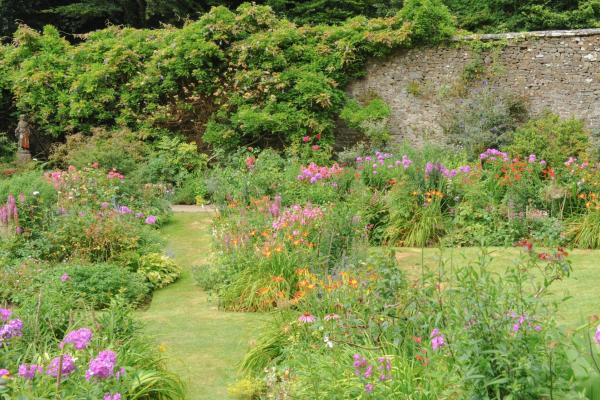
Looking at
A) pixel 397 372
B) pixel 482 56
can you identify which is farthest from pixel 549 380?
pixel 482 56

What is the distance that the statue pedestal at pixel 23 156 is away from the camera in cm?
1295

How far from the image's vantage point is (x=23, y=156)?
13047 millimetres

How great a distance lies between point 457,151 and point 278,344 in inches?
293

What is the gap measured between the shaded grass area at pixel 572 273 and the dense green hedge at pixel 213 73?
552cm

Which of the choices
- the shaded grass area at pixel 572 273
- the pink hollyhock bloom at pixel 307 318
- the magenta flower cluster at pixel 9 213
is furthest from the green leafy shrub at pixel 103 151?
the pink hollyhock bloom at pixel 307 318

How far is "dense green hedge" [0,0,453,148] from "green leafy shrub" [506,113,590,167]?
283 centimetres

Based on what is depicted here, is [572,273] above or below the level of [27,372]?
below

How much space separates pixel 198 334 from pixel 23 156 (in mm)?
8898

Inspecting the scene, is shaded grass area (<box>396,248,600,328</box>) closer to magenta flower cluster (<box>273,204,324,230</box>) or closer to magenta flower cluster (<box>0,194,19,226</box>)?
magenta flower cluster (<box>273,204,324,230</box>)

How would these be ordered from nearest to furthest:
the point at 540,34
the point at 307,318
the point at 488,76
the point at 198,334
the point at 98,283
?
the point at 307,318 < the point at 198,334 < the point at 98,283 < the point at 540,34 < the point at 488,76

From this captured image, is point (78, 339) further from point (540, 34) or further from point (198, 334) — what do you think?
point (540, 34)

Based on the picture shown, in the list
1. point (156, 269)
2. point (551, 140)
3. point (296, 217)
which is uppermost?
point (551, 140)

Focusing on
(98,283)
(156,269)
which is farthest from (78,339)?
(156,269)

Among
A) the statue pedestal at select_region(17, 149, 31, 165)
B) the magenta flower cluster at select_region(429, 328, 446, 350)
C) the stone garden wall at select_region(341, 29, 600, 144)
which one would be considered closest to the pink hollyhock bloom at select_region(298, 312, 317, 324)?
the magenta flower cluster at select_region(429, 328, 446, 350)
